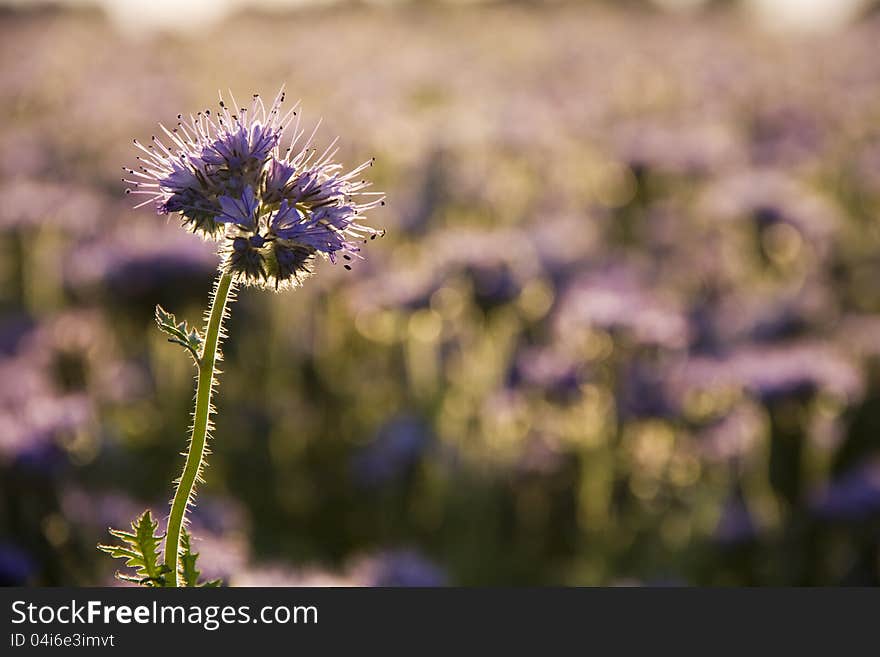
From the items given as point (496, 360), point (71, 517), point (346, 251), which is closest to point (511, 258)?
point (496, 360)

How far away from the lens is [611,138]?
12.2m

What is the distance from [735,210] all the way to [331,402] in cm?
339

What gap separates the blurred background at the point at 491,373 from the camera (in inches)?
242

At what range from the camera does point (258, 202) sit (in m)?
2.88

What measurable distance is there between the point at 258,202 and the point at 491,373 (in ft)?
16.6

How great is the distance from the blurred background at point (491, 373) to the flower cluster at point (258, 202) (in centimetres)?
154

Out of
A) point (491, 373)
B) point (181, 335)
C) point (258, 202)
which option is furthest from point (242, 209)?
point (491, 373)

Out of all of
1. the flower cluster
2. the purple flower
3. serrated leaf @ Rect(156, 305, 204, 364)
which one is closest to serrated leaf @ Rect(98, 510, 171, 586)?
serrated leaf @ Rect(156, 305, 204, 364)

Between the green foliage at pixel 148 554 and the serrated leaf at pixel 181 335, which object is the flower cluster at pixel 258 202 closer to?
the serrated leaf at pixel 181 335

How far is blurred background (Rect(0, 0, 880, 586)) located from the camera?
6.14m

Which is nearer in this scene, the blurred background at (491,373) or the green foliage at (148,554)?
the green foliage at (148,554)

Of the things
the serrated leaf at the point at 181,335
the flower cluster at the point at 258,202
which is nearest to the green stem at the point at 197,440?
the serrated leaf at the point at 181,335

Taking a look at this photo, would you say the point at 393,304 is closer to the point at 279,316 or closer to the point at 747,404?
the point at 279,316

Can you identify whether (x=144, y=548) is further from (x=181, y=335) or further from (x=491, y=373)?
(x=491, y=373)
